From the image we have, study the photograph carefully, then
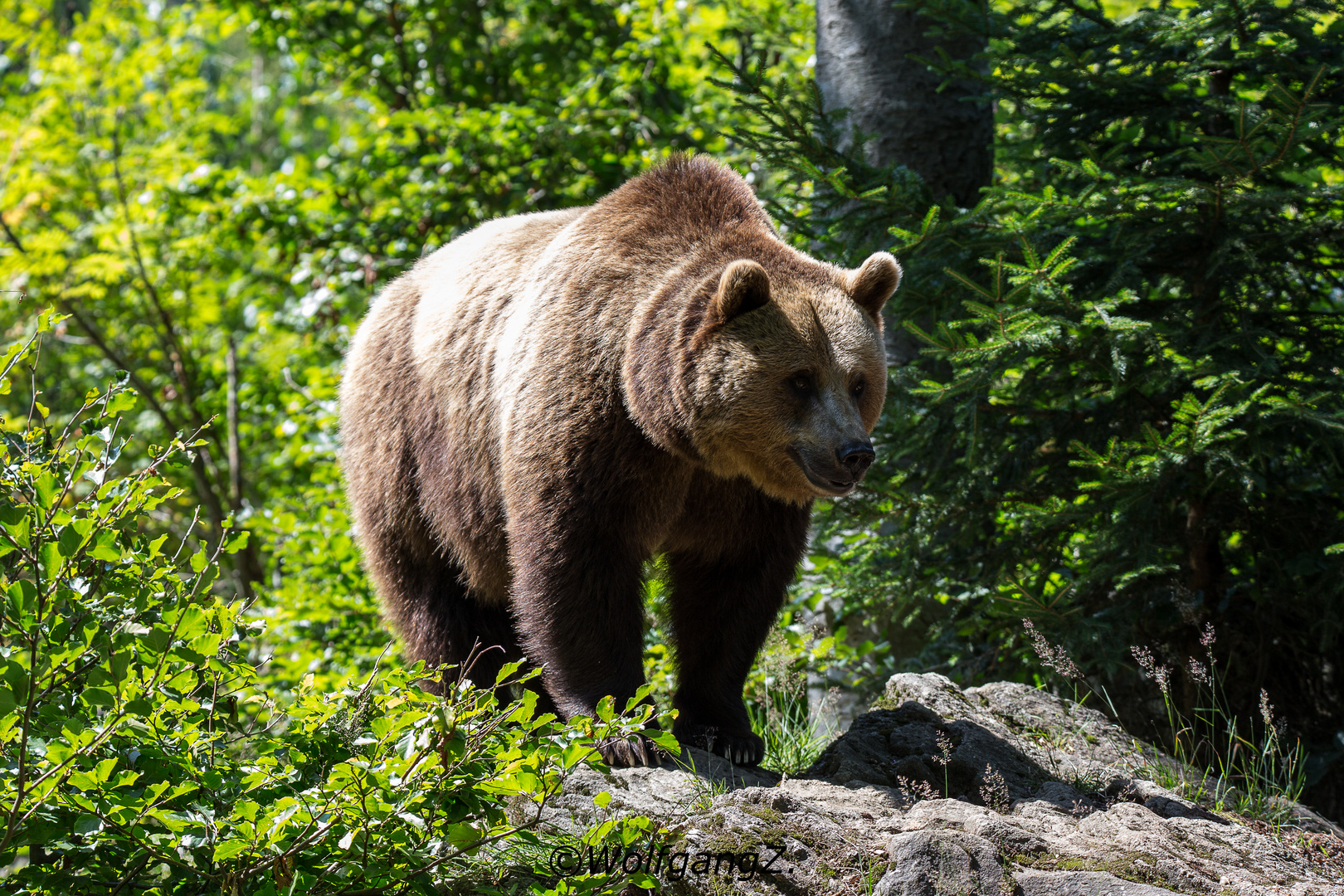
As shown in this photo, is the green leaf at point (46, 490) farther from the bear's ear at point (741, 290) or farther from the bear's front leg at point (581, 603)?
the bear's ear at point (741, 290)

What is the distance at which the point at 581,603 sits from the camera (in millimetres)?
3580

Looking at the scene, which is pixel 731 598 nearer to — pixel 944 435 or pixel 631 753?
pixel 631 753

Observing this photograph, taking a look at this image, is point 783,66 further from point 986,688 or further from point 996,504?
point 986,688

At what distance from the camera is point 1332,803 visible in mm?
4652

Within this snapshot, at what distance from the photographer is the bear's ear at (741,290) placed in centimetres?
344

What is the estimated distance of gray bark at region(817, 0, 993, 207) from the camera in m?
5.77

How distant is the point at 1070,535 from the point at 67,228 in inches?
464

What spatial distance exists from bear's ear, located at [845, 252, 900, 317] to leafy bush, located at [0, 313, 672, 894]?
1848mm

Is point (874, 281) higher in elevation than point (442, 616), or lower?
higher

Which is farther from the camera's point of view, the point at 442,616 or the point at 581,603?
the point at 442,616

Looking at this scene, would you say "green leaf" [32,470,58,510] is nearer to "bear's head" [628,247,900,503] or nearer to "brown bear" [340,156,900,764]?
Answer: "brown bear" [340,156,900,764]

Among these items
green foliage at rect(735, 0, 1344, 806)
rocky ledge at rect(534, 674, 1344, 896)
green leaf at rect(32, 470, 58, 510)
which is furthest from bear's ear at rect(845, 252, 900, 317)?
green leaf at rect(32, 470, 58, 510)

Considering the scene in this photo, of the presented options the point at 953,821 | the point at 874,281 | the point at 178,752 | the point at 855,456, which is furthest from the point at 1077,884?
the point at 178,752

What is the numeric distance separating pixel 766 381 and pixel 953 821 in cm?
145
